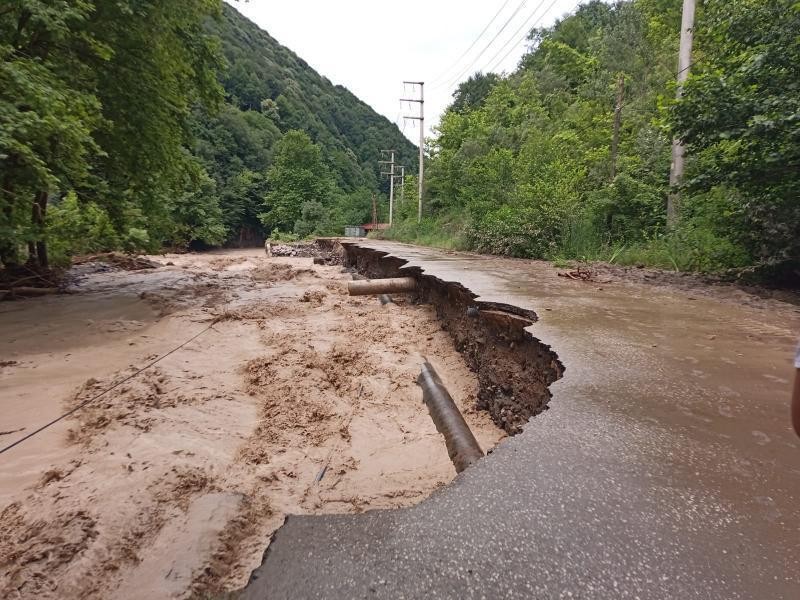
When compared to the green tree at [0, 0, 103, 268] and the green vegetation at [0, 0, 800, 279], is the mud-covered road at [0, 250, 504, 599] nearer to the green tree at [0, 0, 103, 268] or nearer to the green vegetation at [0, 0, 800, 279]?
the green tree at [0, 0, 103, 268]

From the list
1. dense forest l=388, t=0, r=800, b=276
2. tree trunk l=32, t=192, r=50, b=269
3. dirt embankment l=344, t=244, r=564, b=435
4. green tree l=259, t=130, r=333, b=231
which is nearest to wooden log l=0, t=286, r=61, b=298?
tree trunk l=32, t=192, r=50, b=269

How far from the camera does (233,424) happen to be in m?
3.20

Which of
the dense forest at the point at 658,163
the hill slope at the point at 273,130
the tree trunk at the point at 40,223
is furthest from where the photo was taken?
the hill slope at the point at 273,130

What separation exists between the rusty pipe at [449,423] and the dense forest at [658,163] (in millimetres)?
4830

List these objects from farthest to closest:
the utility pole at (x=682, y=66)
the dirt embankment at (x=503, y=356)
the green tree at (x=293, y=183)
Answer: the green tree at (x=293, y=183), the utility pole at (x=682, y=66), the dirt embankment at (x=503, y=356)

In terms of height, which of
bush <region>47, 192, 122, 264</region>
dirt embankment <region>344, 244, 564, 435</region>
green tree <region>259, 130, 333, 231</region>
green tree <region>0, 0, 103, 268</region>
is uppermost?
green tree <region>259, 130, 333, 231</region>

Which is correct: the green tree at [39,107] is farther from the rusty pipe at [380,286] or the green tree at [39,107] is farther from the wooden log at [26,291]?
the rusty pipe at [380,286]

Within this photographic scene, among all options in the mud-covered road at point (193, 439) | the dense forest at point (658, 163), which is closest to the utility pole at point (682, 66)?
the dense forest at point (658, 163)

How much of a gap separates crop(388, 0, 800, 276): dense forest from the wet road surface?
14.0 ft

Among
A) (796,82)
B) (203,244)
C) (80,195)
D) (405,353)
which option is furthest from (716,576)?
(203,244)

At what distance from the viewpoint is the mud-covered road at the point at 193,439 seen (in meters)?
1.69

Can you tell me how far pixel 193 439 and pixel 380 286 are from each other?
15.4 ft

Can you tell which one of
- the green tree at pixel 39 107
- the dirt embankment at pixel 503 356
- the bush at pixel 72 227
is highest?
the green tree at pixel 39 107

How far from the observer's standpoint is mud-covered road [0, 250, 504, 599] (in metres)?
1.69
